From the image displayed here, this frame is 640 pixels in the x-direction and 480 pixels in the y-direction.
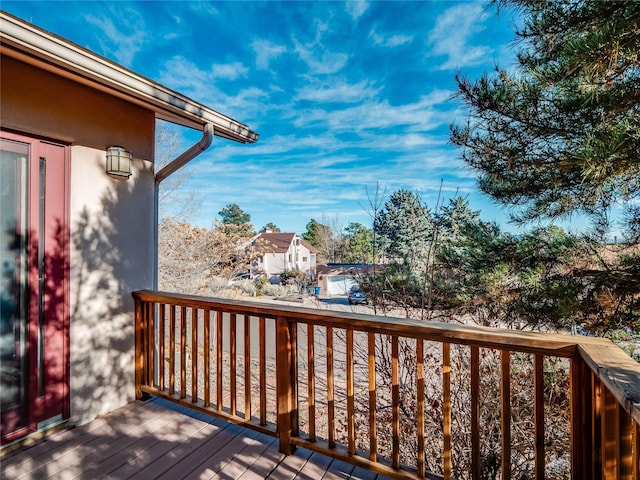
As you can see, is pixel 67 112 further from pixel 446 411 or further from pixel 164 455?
pixel 446 411

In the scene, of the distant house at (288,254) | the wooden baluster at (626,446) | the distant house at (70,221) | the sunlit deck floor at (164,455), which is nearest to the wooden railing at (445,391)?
the wooden baluster at (626,446)

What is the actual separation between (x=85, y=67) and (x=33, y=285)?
4.92 feet

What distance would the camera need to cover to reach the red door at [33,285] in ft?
7.17

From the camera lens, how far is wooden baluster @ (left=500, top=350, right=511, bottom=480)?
1616mm

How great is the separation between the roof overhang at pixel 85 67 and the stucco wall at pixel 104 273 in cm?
65

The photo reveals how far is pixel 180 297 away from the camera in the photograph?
2.67 metres

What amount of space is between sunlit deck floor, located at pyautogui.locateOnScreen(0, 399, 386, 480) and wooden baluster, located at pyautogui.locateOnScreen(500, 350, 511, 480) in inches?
28.4

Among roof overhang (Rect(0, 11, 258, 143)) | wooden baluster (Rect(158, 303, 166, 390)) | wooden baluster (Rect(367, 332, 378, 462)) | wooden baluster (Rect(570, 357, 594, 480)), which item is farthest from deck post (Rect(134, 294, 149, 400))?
wooden baluster (Rect(570, 357, 594, 480))

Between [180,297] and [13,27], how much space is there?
1.88 metres

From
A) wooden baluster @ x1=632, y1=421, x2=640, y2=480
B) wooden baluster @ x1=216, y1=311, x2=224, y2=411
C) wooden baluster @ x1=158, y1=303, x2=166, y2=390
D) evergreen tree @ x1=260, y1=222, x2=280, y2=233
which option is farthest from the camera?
evergreen tree @ x1=260, y1=222, x2=280, y2=233

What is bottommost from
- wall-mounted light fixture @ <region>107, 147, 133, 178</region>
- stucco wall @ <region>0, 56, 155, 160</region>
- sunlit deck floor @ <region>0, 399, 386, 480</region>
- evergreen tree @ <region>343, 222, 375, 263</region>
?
sunlit deck floor @ <region>0, 399, 386, 480</region>

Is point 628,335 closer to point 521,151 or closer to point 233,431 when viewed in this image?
point 521,151

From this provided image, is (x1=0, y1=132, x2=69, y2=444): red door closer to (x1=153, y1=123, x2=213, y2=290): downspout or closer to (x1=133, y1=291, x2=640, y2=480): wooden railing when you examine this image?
(x1=133, y1=291, x2=640, y2=480): wooden railing

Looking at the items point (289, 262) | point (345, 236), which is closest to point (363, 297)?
point (345, 236)
